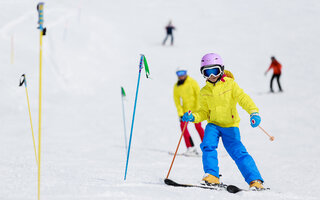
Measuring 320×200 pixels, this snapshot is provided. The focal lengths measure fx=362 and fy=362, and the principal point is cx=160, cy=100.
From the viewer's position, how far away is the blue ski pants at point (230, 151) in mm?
4219

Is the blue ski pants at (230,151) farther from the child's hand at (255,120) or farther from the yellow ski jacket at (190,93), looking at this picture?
the yellow ski jacket at (190,93)

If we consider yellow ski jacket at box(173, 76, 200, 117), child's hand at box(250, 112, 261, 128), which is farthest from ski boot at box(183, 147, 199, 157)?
child's hand at box(250, 112, 261, 128)

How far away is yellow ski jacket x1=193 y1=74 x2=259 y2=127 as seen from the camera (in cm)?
432

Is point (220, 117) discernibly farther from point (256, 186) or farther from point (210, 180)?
point (256, 186)

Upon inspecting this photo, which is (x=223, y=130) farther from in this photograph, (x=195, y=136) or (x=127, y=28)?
(x=127, y=28)

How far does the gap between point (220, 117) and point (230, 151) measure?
1.48 ft

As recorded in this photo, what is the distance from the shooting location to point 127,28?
2573 centimetres

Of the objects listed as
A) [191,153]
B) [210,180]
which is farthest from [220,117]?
[191,153]

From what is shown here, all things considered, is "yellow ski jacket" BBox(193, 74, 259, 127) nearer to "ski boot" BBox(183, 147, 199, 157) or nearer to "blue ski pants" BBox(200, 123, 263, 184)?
"blue ski pants" BBox(200, 123, 263, 184)

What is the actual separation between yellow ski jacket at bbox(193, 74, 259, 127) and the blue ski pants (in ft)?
0.33

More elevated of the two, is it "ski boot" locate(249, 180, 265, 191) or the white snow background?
the white snow background

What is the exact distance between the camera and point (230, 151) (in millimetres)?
4488

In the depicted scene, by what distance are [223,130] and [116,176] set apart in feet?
4.73

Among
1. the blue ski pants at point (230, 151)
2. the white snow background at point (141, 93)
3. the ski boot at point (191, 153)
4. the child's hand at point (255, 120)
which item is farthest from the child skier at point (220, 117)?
the ski boot at point (191, 153)
